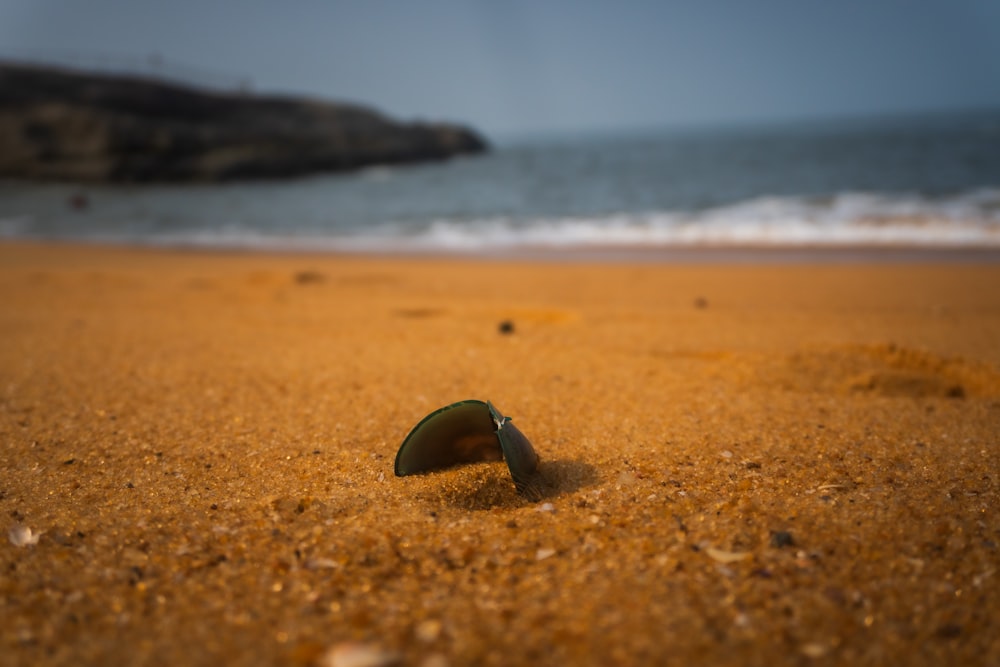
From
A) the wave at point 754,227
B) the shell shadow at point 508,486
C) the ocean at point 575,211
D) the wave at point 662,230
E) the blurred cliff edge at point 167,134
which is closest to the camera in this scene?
the shell shadow at point 508,486

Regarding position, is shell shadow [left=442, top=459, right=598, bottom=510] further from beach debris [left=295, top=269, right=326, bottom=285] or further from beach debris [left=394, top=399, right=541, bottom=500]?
beach debris [left=295, top=269, right=326, bottom=285]

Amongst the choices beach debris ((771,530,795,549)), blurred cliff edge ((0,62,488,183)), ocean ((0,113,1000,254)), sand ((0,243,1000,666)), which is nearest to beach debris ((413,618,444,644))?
sand ((0,243,1000,666))

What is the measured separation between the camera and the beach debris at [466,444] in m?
1.87

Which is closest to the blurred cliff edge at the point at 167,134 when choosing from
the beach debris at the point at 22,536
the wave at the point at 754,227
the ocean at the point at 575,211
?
the ocean at the point at 575,211

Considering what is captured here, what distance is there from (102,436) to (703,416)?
228cm

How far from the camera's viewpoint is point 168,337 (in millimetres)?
3947

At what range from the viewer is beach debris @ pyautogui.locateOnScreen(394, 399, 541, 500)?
1.87 m

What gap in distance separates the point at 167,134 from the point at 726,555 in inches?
1467

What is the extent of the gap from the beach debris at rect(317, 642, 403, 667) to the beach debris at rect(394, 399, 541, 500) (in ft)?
2.28

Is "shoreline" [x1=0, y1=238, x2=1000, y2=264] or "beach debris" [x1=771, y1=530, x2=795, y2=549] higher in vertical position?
"shoreline" [x1=0, y1=238, x2=1000, y2=264]

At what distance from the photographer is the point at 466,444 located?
2055 millimetres

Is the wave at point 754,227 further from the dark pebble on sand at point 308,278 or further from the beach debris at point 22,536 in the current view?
the beach debris at point 22,536

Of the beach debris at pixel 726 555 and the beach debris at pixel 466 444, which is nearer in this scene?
the beach debris at pixel 726 555

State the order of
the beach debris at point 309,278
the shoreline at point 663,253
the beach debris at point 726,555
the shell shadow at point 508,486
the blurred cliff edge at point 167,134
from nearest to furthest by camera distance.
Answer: the beach debris at point 726,555 → the shell shadow at point 508,486 → the beach debris at point 309,278 → the shoreline at point 663,253 → the blurred cliff edge at point 167,134
